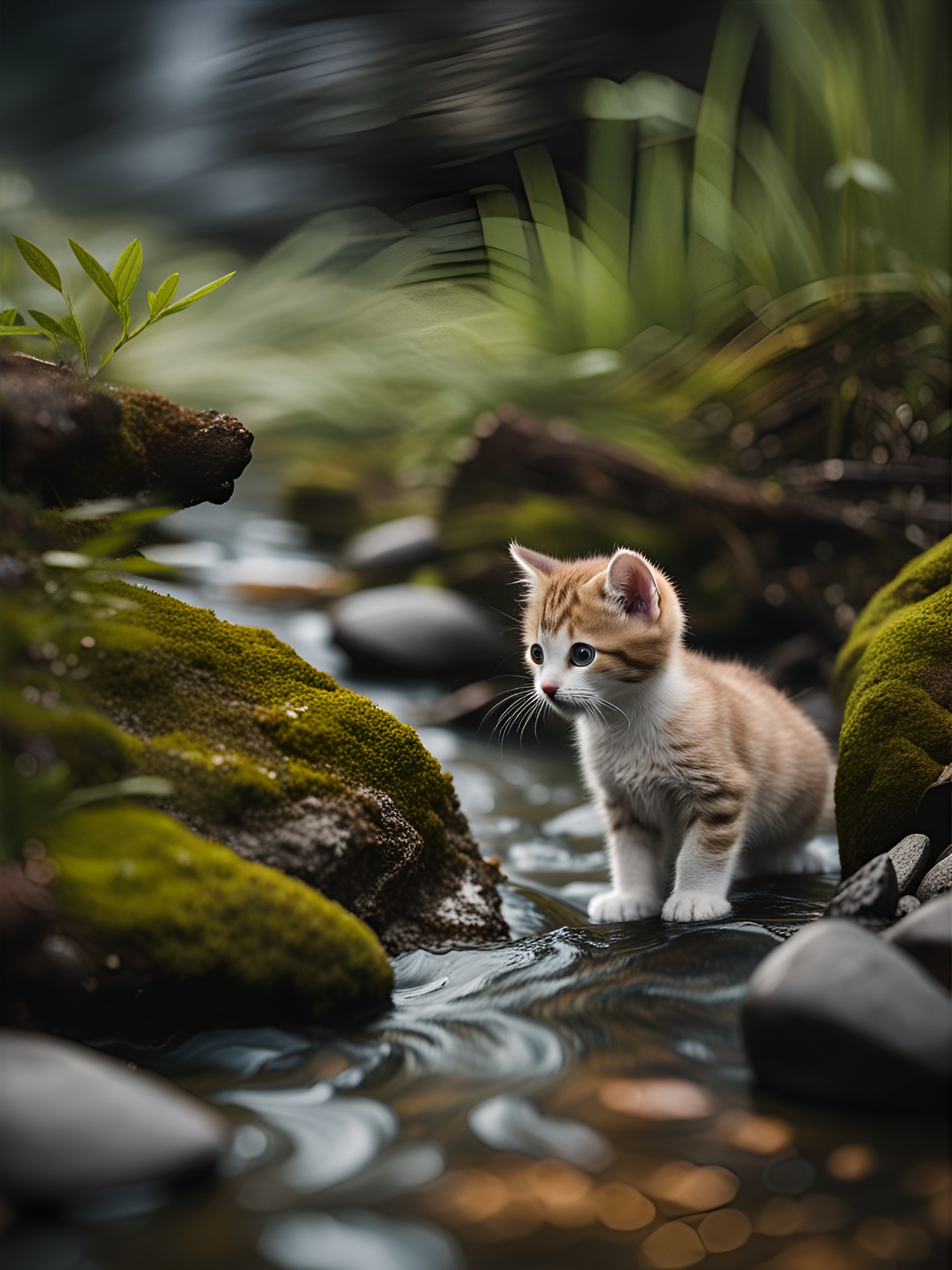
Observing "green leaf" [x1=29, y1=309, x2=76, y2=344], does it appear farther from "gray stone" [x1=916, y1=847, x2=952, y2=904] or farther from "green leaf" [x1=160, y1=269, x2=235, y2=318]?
"gray stone" [x1=916, y1=847, x2=952, y2=904]

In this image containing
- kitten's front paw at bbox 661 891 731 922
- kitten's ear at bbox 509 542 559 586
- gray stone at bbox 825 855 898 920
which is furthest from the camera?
kitten's ear at bbox 509 542 559 586

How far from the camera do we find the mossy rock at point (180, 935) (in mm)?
1475

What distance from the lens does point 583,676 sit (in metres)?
2.17

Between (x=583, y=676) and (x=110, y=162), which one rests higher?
(x=110, y=162)

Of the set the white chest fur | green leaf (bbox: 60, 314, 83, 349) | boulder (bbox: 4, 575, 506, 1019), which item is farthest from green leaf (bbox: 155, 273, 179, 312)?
the white chest fur

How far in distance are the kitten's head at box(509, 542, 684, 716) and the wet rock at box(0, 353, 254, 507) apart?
756mm

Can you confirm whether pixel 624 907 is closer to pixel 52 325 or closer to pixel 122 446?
pixel 122 446

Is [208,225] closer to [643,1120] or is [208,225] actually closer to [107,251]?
[107,251]

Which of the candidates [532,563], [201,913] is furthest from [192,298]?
[201,913]

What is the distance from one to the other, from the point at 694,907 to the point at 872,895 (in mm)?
450

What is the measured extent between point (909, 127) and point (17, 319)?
469 centimetres

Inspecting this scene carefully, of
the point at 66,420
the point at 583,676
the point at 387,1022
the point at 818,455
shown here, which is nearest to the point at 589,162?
the point at 818,455

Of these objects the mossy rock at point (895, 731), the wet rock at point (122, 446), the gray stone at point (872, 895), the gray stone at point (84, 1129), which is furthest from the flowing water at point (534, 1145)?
the wet rock at point (122, 446)

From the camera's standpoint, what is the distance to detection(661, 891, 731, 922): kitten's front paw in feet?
6.59
